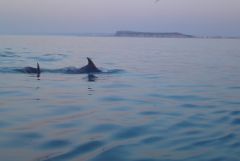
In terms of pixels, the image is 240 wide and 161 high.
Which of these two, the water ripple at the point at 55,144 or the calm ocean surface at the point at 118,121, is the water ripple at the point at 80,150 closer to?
the calm ocean surface at the point at 118,121

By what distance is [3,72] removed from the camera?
932 inches

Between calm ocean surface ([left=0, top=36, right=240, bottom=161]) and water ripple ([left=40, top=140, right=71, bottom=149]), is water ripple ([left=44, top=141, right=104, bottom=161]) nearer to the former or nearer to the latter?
calm ocean surface ([left=0, top=36, right=240, bottom=161])

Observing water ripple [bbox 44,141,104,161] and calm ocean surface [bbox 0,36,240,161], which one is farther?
calm ocean surface [bbox 0,36,240,161]

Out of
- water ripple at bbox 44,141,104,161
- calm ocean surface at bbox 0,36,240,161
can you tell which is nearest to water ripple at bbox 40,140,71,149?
calm ocean surface at bbox 0,36,240,161

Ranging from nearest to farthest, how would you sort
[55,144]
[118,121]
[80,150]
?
[80,150] < [55,144] < [118,121]

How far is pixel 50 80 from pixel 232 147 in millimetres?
13215

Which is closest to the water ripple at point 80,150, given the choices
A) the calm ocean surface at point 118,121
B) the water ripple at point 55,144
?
the calm ocean surface at point 118,121

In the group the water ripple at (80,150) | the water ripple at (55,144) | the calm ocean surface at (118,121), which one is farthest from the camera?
the water ripple at (55,144)

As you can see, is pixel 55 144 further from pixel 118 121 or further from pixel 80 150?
pixel 118 121

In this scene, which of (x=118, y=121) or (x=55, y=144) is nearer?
(x=55, y=144)

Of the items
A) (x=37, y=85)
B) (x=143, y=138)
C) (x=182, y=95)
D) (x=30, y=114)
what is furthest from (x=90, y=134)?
(x=37, y=85)

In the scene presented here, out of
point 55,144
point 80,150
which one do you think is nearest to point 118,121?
point 55,144

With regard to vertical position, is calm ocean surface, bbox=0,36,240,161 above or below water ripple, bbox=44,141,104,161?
below

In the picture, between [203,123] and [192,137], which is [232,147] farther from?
[203,123]
